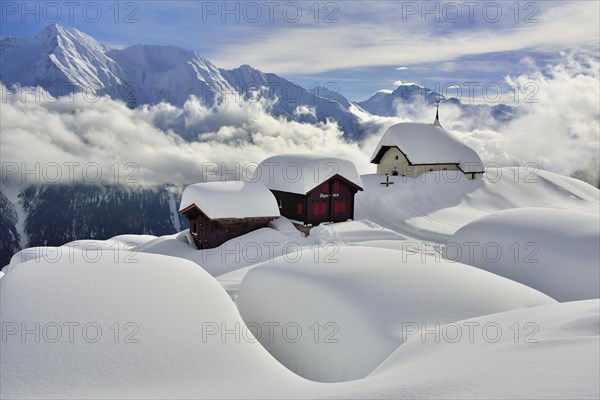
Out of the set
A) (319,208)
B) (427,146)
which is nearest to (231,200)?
(319,208)

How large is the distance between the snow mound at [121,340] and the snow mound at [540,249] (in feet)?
34.7

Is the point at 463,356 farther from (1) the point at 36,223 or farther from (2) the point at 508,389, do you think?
(1) the point at 36,223

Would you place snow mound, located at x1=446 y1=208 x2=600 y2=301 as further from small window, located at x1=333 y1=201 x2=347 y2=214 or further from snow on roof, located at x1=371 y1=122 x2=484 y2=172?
snow on roof, located at x1=371 y1=122 x2=484 y2=172

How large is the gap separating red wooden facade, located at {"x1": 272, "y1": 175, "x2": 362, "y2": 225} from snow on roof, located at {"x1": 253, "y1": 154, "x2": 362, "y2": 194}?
36 centimetres

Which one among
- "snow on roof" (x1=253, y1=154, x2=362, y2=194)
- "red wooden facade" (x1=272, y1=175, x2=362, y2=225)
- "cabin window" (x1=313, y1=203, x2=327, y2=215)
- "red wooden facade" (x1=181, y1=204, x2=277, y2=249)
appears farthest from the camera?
"cabin window" (x1=313, y1=203, x2=327, y2=215)

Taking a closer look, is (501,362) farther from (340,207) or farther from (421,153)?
(421,153)

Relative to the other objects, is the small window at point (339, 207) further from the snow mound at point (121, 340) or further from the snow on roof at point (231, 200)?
the snow mound at point (121, 340)

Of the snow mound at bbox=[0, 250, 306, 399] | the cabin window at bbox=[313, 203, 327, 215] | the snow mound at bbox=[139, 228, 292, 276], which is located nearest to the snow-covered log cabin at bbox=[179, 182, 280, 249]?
the snow mound at bbox=[139, 228, 292, 276]

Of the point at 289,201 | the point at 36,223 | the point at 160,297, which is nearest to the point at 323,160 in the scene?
the point at 289,201

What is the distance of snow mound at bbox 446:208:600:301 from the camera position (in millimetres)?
13469

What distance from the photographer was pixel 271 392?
20.4 ft

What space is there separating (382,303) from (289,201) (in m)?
17.6

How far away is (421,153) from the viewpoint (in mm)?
37000

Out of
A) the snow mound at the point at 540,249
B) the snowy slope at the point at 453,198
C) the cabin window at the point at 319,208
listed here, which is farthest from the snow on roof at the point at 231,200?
the snow mound at the point at 540,249
